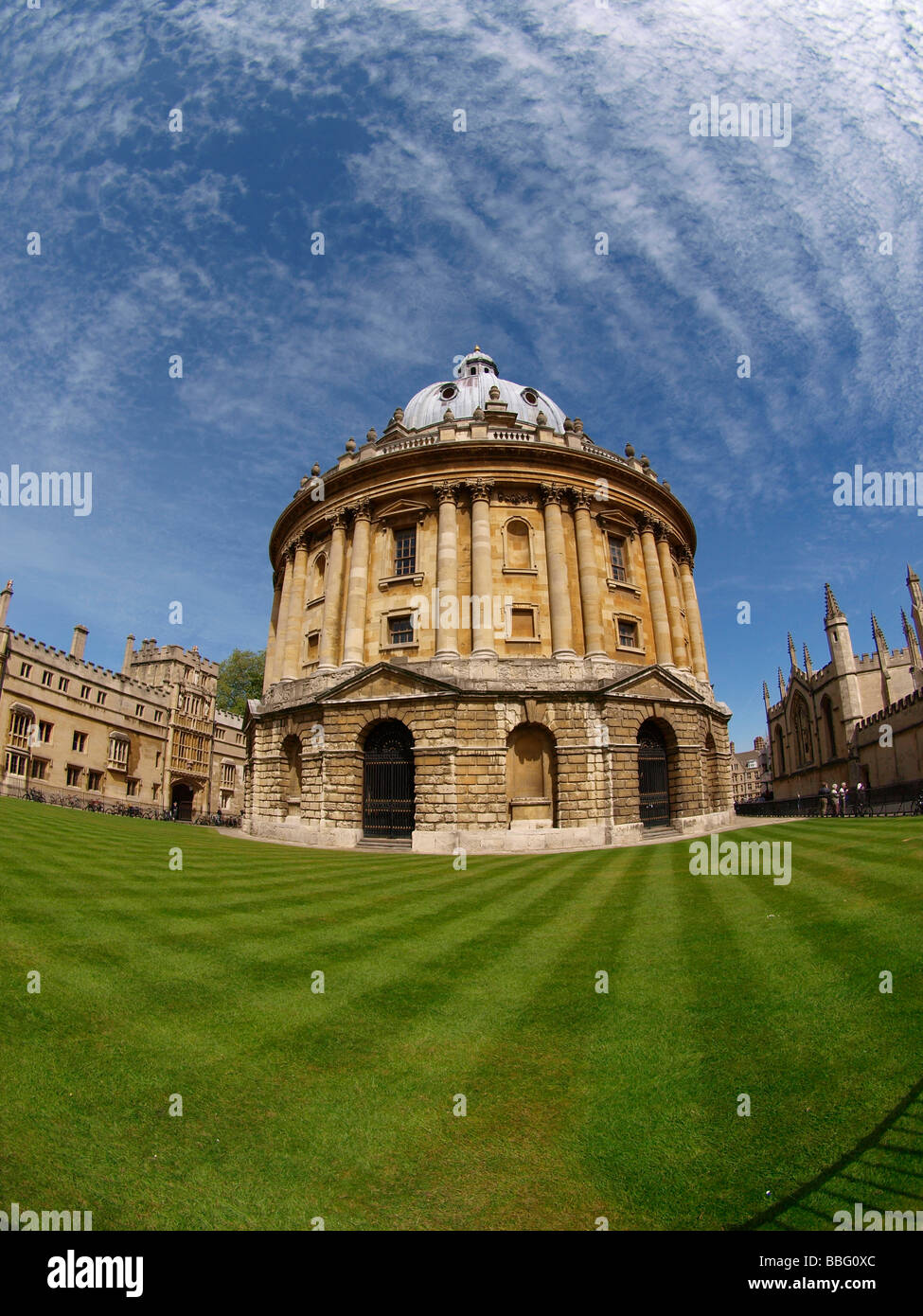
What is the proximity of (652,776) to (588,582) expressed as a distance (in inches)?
397

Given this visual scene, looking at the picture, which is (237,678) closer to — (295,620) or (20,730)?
(20,730)

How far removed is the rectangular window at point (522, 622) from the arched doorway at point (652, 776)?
7085mm

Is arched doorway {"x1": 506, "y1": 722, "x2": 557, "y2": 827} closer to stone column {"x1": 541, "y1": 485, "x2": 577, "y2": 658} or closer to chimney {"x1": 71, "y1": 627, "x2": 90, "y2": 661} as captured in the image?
stone column {"x1": 541, "y1": 485, "x2": 577, "y2": 658}

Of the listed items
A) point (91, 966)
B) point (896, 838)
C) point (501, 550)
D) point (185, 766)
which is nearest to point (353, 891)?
point (91, 966)

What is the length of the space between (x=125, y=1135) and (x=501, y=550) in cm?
2841

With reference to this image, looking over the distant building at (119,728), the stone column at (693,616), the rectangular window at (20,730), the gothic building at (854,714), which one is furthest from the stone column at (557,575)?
the rectangular window at (20,730)

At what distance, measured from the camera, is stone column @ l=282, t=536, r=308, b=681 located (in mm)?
35344

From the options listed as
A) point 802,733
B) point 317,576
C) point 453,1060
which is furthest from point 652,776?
point 802,733

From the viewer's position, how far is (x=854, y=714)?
59844 millimetres

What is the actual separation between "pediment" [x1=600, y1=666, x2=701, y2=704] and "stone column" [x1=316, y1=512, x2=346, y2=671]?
13962 mm

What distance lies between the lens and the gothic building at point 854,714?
46.9 m

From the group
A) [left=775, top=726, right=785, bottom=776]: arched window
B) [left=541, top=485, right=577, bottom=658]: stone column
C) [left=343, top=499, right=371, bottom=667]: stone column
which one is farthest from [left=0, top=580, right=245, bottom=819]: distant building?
[left=775, top=726, right=785, bottom=776]: arched window
